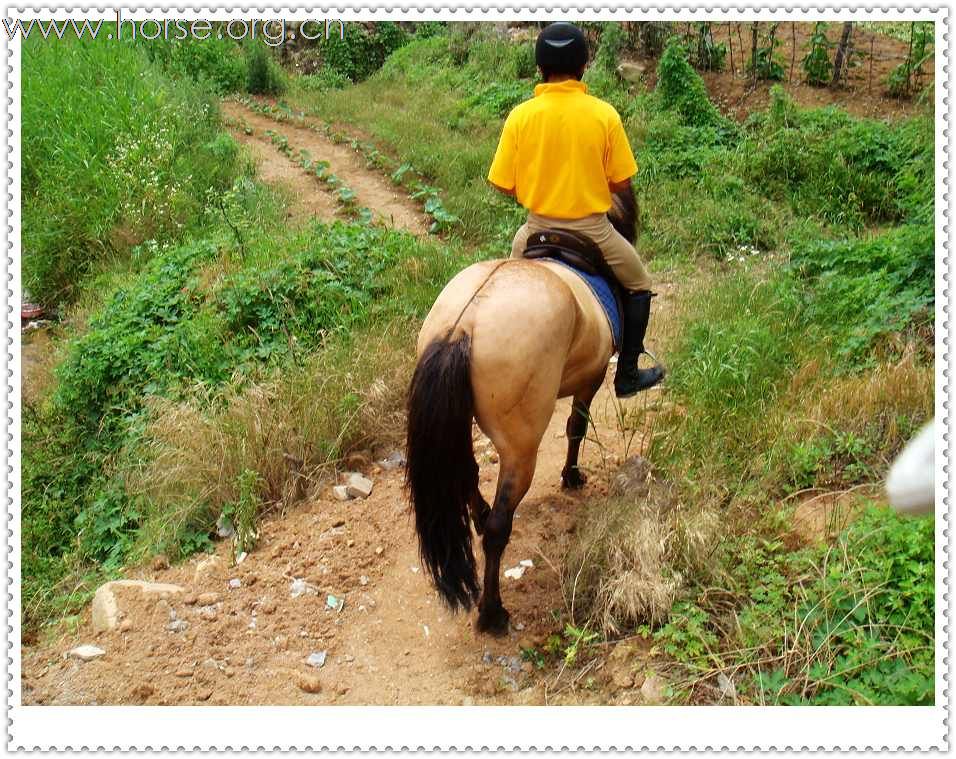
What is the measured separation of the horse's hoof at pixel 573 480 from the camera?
483 centimetres

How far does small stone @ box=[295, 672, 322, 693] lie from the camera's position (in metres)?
3.70

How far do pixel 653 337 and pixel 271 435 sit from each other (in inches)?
118

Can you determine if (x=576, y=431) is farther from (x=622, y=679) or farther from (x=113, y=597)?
(x=113, y=597)

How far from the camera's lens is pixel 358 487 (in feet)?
17.0

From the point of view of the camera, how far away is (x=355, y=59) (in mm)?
19047

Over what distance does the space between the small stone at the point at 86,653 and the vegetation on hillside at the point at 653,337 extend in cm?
106

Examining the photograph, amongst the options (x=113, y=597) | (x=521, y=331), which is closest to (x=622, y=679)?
(x=521, y=331)

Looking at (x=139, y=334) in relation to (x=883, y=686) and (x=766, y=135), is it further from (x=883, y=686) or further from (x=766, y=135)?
(x=766, y=135)

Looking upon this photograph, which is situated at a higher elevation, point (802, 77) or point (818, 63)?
A: point (818, 63)

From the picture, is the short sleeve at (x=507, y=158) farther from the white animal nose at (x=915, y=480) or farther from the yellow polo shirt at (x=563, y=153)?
the white animal nose at (x=915, y=480)

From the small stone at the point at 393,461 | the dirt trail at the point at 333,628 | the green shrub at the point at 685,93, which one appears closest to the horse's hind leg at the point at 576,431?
the dirt trail at the point at 333,628

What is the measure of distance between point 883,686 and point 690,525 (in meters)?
1.01

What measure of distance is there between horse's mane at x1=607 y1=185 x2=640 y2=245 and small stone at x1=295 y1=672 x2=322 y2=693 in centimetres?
285

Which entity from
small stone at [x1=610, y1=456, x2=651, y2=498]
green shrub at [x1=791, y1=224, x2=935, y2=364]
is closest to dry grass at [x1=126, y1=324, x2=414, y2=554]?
small stone at [x1=610, y1=456, x2=651, y2=498]
